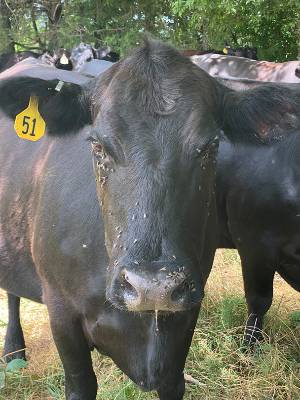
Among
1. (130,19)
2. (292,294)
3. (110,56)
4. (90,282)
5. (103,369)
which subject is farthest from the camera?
(130,19)

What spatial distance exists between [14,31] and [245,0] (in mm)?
8358

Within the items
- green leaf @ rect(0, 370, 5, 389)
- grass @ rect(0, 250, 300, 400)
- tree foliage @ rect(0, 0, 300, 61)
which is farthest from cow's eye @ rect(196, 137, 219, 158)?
tree foliage @ rect(0, 0, 300, 61)

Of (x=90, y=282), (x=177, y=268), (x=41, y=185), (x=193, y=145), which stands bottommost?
(x=90, y=282)

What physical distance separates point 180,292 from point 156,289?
0.34 ft

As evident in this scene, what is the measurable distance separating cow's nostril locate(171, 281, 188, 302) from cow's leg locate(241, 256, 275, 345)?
6.49ft

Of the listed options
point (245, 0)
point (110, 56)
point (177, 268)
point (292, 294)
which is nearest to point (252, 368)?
point (292, 294)

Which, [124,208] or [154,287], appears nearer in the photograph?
[154,287]

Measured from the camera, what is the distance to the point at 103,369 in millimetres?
3363

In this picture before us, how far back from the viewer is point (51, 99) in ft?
7.66

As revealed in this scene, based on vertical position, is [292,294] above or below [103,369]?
below

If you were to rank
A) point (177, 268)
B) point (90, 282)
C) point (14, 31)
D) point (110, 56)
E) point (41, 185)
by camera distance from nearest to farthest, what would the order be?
point (177, 268)
point (90, 282)
point (41, 185)
point (110, 56)
point (14, 31)

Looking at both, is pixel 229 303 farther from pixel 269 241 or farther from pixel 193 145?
pixel 193 145

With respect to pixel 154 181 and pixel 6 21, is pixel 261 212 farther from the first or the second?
pixel 6 21

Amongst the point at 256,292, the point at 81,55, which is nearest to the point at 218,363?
the point at 256,292
